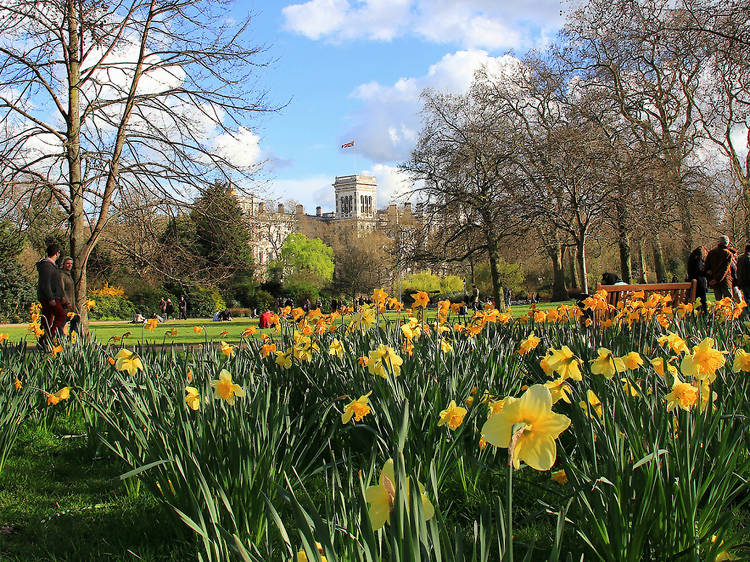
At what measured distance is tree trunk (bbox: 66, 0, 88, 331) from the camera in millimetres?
9016

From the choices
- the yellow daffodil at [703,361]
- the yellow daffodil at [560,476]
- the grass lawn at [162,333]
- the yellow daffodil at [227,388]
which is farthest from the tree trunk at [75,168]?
the yellow daffodil at [703,361]

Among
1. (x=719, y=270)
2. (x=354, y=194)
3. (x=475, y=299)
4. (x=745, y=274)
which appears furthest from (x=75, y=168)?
(x=354, y=194)

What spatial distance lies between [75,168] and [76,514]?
739cm

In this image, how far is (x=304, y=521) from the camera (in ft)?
3.77

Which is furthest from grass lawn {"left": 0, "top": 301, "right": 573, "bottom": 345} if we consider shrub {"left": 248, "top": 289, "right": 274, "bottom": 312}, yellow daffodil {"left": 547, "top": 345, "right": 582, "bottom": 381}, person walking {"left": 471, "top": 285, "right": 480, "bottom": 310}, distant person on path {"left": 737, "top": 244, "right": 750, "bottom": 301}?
shrub {"left": 248, "top": 289, "right": 274, "bottom": 312}

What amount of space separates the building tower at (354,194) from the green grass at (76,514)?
452 ft

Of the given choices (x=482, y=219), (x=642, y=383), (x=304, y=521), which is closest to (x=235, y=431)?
(x=304, y=521)

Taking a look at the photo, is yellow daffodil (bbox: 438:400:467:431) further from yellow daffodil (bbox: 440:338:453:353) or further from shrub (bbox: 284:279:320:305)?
shrub (bbox: 284:279:320:305)

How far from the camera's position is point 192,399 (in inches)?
105

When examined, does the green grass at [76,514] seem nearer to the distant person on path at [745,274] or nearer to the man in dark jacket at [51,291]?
the man in dark jacket at [51,291]

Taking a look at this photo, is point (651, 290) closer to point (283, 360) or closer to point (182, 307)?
point (283, 360)

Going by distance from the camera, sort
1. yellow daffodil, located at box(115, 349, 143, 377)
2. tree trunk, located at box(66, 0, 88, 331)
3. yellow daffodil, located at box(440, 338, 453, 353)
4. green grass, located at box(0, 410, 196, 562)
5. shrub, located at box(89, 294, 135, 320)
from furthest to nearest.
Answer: shrub, located at box(89, 294, 135, 320) → tree trunk, located at box(66, 0, 88, 331) → yellow daffodil, located at box(440, 338, 453, 353) → yellow daffodil, located at box(115, 349, 143, 377) → green grass, located at box(0, 410, 196, 562)

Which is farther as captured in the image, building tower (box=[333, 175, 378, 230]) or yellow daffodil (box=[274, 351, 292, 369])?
building tower (box=[333, 175, 378, 230])

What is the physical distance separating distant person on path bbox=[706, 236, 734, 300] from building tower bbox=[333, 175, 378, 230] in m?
130
